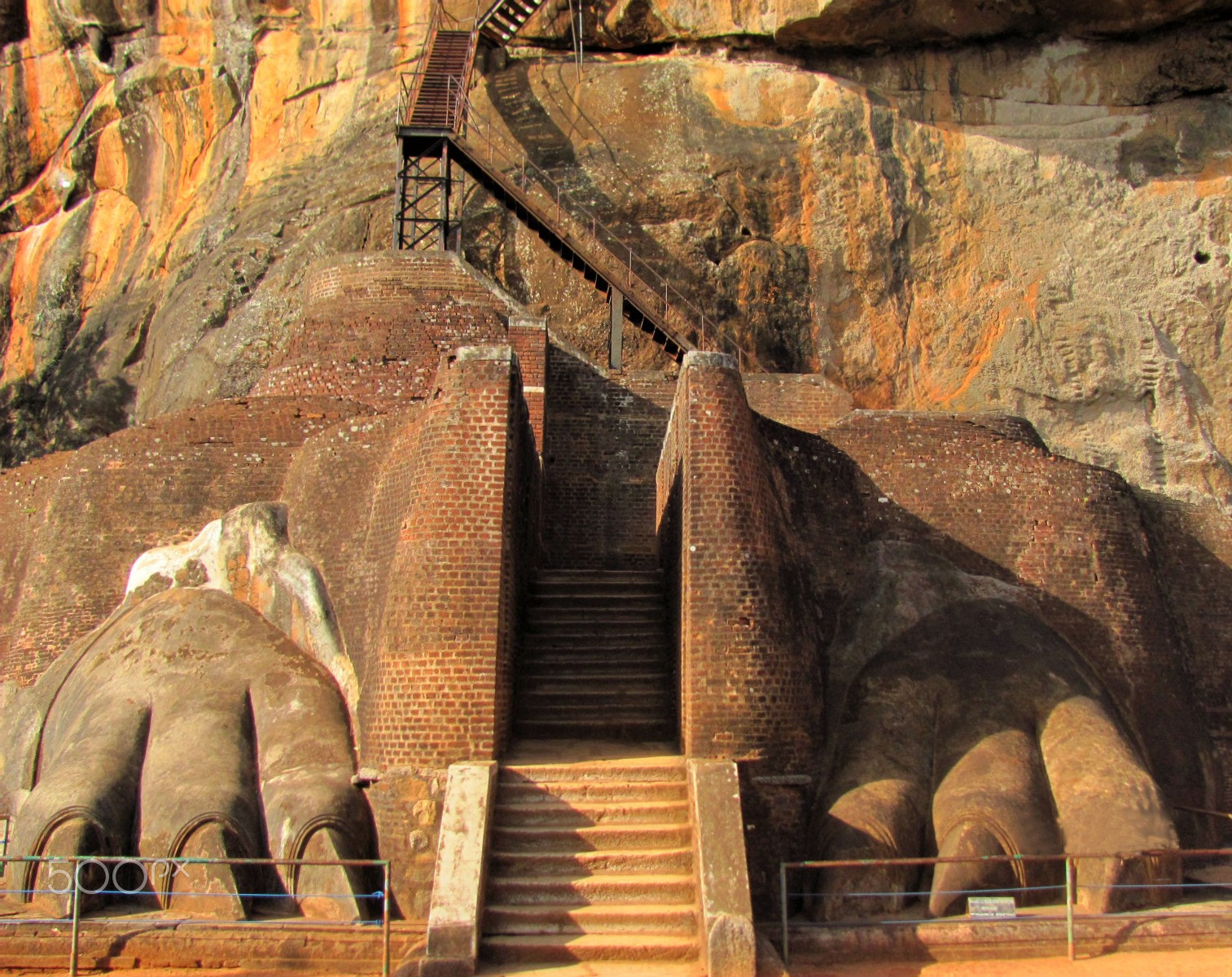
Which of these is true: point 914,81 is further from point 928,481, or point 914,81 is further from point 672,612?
point 672,612

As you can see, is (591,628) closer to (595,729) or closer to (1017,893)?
(595,729)

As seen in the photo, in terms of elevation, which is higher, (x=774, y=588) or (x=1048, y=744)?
(x=774, y=588)

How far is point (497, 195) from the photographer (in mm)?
21453

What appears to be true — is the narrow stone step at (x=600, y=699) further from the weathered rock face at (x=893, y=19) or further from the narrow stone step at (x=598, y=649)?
the weathered rock face at (x=893, y=19)

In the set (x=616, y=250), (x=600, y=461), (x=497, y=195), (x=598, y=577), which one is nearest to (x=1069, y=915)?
(x=598, y=577)

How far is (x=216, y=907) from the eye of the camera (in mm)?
8898

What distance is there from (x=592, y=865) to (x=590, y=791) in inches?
25.8

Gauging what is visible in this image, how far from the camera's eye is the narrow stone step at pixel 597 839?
8953 millimetres

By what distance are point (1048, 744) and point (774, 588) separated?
2.72m

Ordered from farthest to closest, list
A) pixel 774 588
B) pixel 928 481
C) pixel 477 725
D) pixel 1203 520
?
pixel 1203 520 → pixel 928 481 → pixel 774 588 → pixel 477 725

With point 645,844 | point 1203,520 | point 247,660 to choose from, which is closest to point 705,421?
point 645,844

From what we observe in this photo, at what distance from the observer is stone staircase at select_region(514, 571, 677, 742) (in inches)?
428

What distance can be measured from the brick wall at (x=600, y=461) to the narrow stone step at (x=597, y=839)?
6.94 m

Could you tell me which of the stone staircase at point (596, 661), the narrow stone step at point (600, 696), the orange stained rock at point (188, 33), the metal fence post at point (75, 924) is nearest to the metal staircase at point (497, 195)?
the orange stained rock at point (188, 33)
